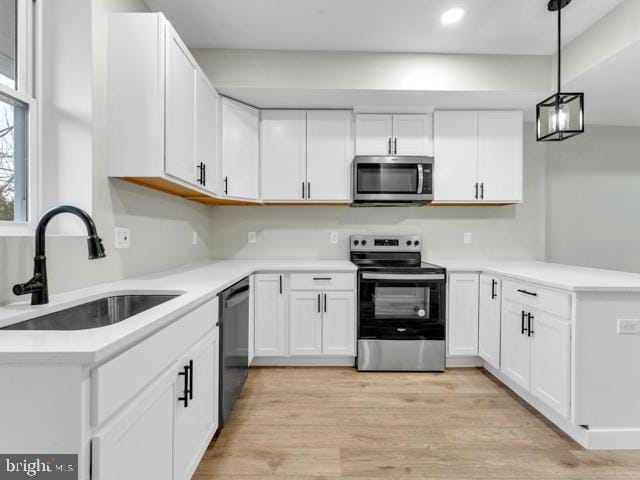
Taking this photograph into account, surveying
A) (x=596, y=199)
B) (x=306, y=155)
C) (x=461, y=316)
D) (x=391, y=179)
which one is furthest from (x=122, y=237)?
(x=596, y=199)

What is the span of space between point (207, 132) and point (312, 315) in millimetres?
1626

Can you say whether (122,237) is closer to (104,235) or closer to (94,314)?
(104,235)

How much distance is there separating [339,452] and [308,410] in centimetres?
43

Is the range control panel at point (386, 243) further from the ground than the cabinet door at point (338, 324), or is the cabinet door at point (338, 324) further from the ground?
the range control panel at point (386, 243)

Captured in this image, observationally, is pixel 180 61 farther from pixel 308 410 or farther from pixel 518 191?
pixel 518 191

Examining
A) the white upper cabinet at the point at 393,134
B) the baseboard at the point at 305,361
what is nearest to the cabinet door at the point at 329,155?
the white upper cabinet at the point at 393,134

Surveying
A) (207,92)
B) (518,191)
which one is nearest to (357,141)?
(207,92)

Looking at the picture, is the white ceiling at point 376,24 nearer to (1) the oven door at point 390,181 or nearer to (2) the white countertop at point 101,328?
(1) the oven door at point 390,181

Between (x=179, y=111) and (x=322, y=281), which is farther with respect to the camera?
(x=322, y=281)

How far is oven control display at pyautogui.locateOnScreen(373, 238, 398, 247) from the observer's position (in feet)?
10.5

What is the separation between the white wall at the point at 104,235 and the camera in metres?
1.25

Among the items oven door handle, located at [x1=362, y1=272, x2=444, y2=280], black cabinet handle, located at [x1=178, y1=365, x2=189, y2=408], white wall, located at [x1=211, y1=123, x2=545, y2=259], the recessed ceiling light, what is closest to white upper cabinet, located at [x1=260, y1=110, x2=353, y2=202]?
white wall, located at [x1=211, y1=123, x2=545, y2=259]

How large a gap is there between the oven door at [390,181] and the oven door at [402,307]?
69 cm

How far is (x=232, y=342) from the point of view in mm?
1966
